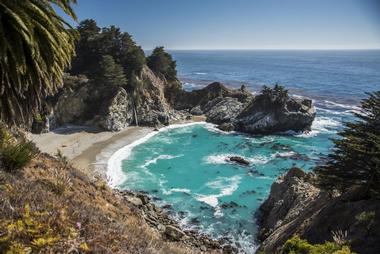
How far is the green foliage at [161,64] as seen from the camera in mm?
76562

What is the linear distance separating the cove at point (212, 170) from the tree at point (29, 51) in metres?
19.7

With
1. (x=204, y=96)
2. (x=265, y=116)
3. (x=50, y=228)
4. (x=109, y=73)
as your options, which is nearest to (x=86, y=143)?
(x=109, y=73)

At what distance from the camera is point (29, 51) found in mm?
10977

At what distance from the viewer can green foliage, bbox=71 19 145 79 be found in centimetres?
6425

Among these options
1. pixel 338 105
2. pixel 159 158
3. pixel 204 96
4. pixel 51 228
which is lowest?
pixel 338 105

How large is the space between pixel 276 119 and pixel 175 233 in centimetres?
4219

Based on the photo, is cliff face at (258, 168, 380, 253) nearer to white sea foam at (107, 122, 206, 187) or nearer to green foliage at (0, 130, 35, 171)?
green foliage at (0, 130, 35, 171)

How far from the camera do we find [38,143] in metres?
45.5

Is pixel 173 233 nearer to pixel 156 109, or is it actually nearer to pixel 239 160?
pixel 239 160

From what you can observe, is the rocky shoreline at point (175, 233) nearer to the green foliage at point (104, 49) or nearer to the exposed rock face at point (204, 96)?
the green foliage at point (104, 49)

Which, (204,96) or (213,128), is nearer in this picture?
(213,128)

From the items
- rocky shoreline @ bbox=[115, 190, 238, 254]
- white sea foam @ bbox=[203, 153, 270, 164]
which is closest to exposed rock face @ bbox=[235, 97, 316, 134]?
white sea foam @ bbox=[203, 153, 270, 164]

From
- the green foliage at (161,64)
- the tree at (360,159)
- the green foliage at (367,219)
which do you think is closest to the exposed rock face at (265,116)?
the green foliage at (161,64)

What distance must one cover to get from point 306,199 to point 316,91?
310ft
